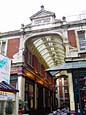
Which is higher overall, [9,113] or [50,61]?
[50,61]

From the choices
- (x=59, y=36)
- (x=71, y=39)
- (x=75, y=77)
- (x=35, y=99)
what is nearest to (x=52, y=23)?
(x=59, y=36)

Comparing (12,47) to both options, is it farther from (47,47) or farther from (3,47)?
(47,47)

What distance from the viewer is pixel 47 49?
22.6 meters

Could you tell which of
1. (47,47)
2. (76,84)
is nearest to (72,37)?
(76,84)

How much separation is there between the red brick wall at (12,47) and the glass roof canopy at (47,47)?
111cm

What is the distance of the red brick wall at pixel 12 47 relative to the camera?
57.0 ft

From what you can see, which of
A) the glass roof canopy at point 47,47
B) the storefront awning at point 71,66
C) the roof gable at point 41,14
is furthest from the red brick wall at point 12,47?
the storefront awning at point 71,66

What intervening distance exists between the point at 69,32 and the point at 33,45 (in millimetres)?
5259

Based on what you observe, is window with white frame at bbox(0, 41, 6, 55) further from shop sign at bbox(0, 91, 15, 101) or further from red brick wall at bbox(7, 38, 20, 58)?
shop sign at bbox(0, 91, 15, 101)

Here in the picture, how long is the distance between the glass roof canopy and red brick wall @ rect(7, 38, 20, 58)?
Result: 1.11 meters

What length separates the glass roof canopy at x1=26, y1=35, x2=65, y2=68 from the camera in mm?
18609

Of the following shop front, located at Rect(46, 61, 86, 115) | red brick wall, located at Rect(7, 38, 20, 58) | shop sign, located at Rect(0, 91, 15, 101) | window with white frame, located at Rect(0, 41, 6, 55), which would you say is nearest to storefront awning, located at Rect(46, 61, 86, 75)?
shop front, located at Rect(46, 61, 86, 115)

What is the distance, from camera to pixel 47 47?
21859 millimetres

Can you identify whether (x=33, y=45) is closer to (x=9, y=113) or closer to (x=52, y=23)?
(x=52, y=23)
